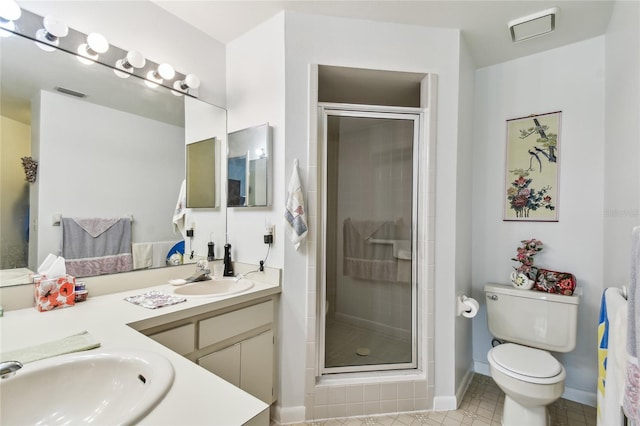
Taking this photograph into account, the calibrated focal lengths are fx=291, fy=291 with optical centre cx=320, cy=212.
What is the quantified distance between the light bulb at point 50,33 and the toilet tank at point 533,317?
2.93 metres

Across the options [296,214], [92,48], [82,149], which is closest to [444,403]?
[296,214]

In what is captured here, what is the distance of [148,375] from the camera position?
775 mm

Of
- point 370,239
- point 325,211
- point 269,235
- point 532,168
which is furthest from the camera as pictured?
point 532,168

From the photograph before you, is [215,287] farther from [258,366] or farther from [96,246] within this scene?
[96,246]

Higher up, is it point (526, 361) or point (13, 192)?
point (13, 192)

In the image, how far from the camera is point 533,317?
1969 mm

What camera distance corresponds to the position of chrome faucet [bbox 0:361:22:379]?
27.3 inches

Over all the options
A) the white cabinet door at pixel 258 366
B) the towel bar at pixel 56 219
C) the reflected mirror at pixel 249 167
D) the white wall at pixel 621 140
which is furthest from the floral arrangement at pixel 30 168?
the white wall at pixel 621 140

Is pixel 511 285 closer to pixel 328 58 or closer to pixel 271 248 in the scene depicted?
pixel 271 248

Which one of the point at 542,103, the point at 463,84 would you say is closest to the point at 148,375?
the point at 463,84

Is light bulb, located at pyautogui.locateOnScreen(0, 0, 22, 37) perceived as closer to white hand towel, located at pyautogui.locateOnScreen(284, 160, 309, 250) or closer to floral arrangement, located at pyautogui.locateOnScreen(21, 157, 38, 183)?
floral arrangement, located at pyautogui.locateOnScreen(21, 157, 38, 183)

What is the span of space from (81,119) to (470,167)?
2555mm

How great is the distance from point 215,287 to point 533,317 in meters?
2.13

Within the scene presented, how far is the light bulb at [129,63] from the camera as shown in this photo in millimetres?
1615
